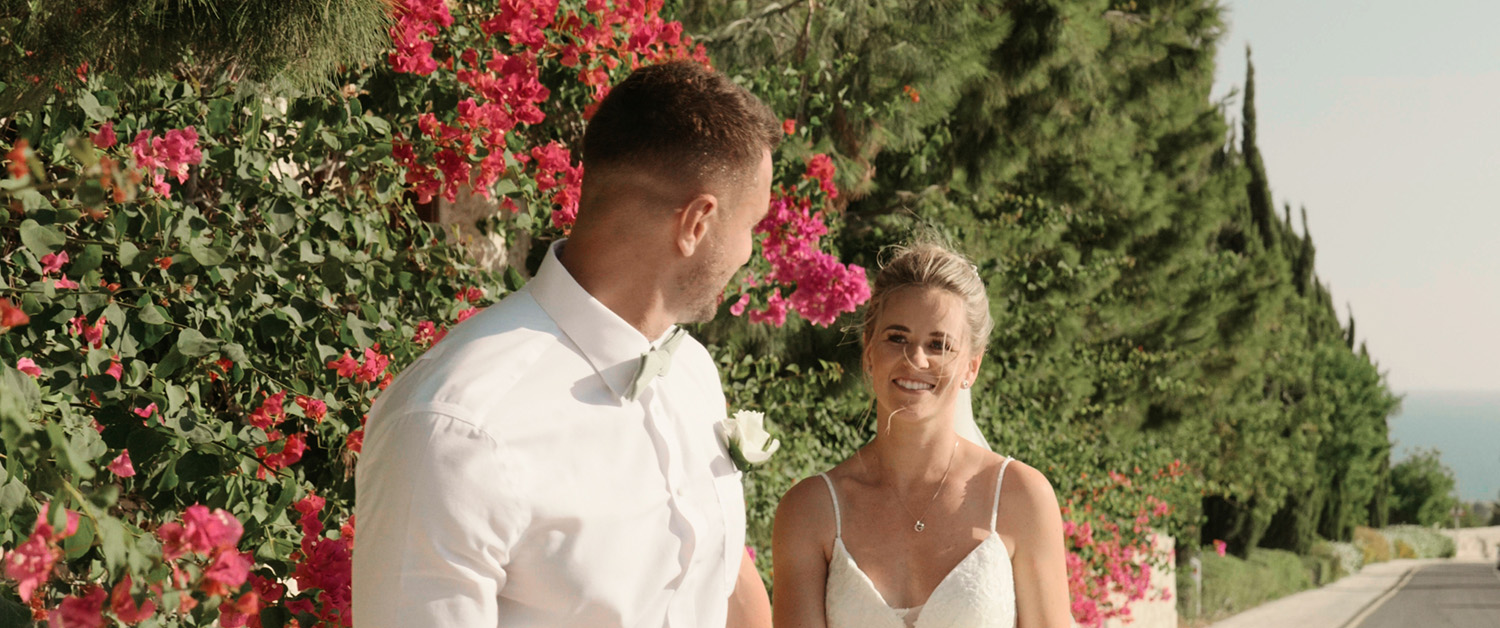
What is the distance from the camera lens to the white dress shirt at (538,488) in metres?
1.26

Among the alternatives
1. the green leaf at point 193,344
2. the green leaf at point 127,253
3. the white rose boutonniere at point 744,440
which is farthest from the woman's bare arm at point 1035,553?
the green leaf at point 127,253

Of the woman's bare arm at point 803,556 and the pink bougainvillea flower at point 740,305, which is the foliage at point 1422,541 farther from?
the woman's bare arm at point 803,556

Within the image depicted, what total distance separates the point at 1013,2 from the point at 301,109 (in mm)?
5271

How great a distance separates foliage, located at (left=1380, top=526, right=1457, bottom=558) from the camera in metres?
49.6

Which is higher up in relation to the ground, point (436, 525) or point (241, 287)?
point (241, 287)

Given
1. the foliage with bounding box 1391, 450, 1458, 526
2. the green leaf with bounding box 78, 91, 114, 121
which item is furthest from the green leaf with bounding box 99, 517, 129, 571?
the foliage with bounding box 1391, 450, 1458, 526

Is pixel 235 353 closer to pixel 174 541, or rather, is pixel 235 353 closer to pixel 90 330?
pixel 90 330

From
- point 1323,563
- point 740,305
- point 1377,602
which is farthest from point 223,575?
point 1323,563

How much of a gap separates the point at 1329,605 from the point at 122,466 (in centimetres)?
2765

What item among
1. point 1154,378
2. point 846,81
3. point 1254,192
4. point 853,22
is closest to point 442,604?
point 853,22

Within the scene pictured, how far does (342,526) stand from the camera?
7.72ft

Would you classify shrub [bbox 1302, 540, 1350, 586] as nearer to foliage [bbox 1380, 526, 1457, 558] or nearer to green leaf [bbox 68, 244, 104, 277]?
foliage [bbox 1380, 526, 1457, 558]

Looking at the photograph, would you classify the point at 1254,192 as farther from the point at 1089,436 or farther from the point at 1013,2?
the point at 1013,2

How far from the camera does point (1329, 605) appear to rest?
25734 mm
